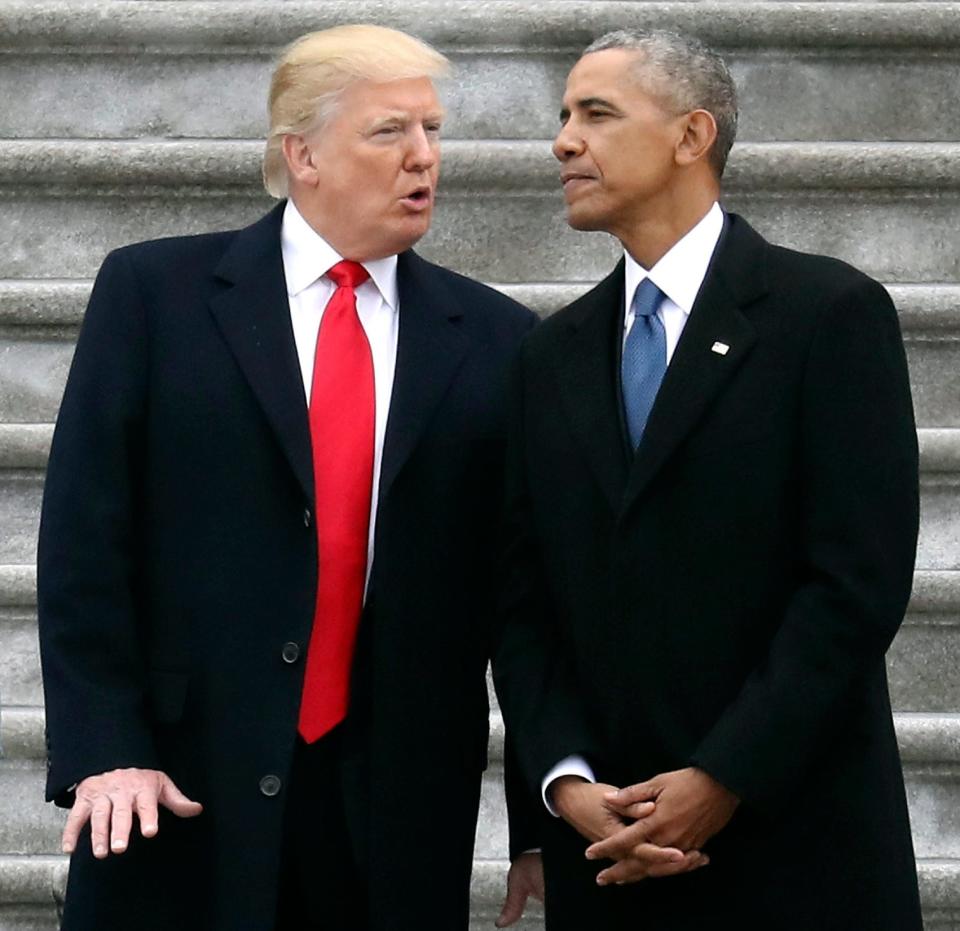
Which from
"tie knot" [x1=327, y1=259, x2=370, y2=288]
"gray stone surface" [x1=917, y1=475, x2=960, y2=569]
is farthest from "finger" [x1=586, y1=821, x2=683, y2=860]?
"gray stone surface" [x1=917, y1=475, x2=960, y2=569]

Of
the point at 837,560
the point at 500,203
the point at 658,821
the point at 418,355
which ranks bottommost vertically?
the point at 658,821

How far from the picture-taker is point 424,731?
2.87 meters

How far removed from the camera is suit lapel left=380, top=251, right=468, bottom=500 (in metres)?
2.83

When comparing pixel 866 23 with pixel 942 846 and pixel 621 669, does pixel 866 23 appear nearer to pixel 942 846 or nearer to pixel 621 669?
pixel 942 846

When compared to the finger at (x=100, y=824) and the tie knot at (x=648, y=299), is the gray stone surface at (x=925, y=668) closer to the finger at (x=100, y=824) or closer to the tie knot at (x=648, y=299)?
the tie knot at (x=648, y=299)

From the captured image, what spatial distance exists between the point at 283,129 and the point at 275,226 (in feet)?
0.45

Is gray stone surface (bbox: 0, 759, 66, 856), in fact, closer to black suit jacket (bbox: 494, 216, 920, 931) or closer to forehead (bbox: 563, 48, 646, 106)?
black suit jacket (bbox: 494, 216, 920, 931)

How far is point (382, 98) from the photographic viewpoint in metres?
2.90

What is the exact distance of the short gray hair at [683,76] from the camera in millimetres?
2811

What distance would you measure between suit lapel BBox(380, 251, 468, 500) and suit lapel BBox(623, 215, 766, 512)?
34 cm

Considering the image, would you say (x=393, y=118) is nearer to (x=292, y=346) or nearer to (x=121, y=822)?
(x=292, y=346)

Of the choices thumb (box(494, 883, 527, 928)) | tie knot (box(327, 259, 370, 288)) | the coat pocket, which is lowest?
thumb (box(494, 883, 527, 928))

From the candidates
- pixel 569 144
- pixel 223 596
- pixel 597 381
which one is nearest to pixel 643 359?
pixel 597 381

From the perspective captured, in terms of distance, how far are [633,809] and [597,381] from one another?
21.4 inches
